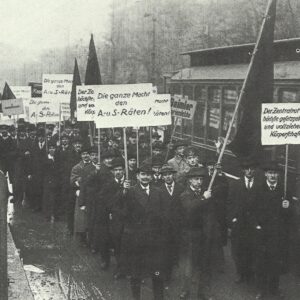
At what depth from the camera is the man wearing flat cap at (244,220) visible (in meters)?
7.06

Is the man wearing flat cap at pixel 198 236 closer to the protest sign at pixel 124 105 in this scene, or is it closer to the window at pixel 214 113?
the protest sign at pixel 124 105

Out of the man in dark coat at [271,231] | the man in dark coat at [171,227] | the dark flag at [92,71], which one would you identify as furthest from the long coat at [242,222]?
the dark flag at [92,71]

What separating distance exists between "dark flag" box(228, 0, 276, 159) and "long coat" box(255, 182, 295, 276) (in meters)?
0.80

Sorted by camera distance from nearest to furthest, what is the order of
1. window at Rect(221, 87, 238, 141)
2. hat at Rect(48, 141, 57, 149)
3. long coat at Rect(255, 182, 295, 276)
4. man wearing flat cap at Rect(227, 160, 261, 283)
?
1. long coat at Rect(255, 182, 295, 276)
2. man wearing flat cap at Rect(227, 160, 261, 283)
3. window at Rect(221, 87, 238, 141)
4. hat at Rect(48, 141, 57, 149)

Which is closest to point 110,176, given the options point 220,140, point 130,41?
point 220,140

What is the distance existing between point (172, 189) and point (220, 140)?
16.3 feet

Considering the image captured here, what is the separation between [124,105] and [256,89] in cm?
165

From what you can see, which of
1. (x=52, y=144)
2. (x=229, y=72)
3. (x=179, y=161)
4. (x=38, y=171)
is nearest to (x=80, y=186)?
(x=179, y=161)

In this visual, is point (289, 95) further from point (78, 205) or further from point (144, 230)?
point (144, 230)

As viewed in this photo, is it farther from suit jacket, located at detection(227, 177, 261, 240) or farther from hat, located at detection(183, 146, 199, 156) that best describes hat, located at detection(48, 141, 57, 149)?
suit jacket, located at detection(227, 177, 261, 240)

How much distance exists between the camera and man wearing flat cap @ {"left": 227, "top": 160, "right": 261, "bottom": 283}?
278 inches

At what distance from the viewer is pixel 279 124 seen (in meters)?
7.16

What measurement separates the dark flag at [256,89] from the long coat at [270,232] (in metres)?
0.80

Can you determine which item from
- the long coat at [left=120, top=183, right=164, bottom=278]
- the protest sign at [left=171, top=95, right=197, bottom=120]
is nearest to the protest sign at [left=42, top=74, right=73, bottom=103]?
the protest sign at [left=171, top=95, right=197, bottom=120]
